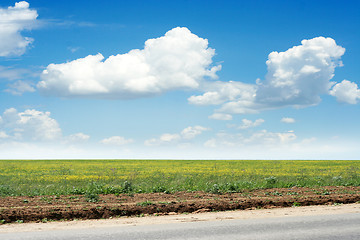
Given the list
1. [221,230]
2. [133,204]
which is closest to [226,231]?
[221,230]

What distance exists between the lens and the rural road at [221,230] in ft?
29.2

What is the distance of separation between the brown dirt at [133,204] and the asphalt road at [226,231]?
2603 millimetres

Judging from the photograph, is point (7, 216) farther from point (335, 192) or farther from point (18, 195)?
point (335, 192)

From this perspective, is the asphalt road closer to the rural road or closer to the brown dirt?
the rural road

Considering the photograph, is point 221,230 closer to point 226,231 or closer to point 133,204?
point 226,231

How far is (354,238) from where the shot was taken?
28.7 ft

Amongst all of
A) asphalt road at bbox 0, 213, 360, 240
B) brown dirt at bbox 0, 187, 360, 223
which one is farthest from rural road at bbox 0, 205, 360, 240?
brown dirt at bbox 0, 187, 360, 223

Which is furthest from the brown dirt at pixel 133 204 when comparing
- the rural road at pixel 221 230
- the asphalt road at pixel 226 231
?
the asphalt road at pixel 226 231

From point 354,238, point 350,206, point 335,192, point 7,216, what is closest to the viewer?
point 354,238

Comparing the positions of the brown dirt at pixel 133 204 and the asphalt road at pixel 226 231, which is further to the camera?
the brown dirt at pixel 133 204

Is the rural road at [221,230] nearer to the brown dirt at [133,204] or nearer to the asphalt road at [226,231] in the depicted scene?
the asphalt road at [226,231]

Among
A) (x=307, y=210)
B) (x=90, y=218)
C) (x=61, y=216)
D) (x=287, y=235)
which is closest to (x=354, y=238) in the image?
(x=287, y=235)

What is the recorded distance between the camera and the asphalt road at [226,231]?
887 cm

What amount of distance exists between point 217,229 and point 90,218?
4946mm
